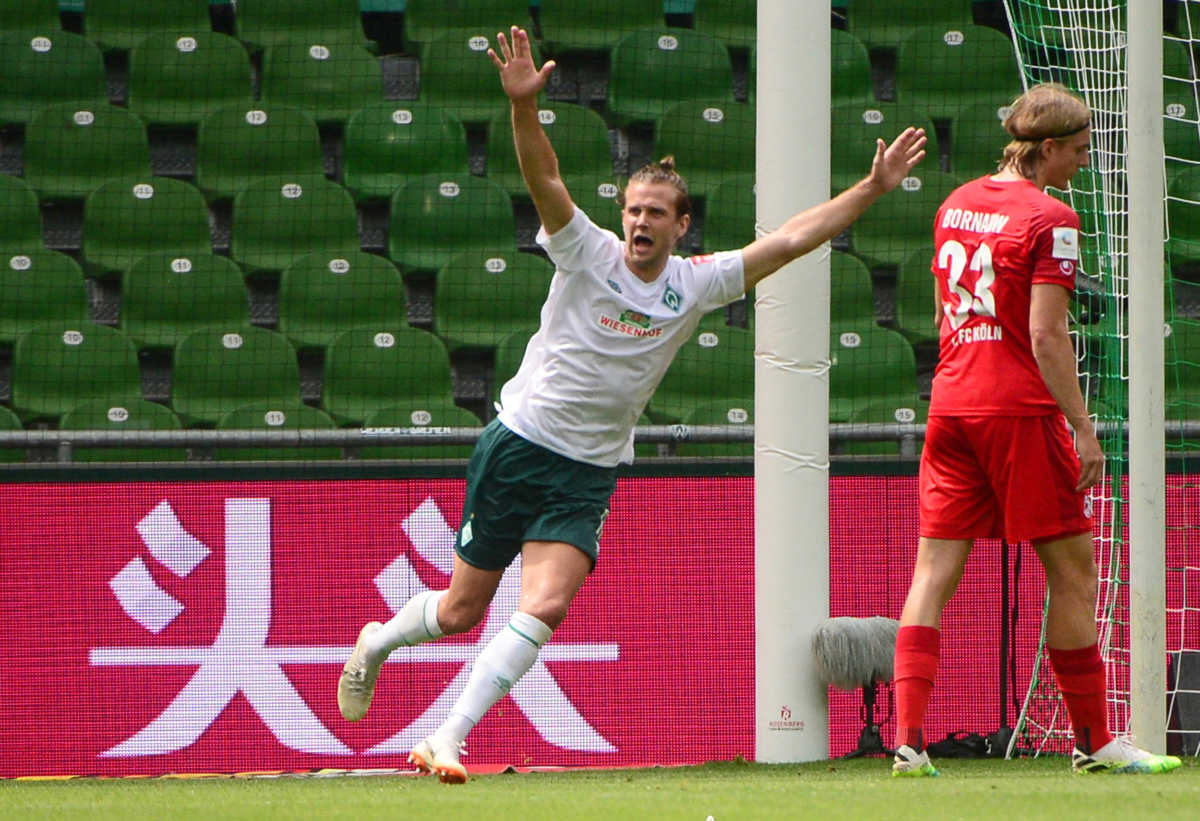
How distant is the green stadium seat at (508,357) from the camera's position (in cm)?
777

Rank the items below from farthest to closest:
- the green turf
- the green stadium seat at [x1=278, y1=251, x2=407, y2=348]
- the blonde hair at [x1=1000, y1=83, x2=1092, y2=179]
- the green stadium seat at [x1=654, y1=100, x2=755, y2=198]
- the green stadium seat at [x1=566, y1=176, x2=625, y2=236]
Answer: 1. the green stadium seat at [x1=654, y1=100, x2=755, y2=198]
2. the green stadium seat at [x1=566, y1=176, x2=625, y2=236]
3. the green stadium seat at [x1=278, y1=251, x2=407, y2=348]
4. the blonde hair at [x1=1000, y1=83, x2=1092, y2=179]
5. the green turf

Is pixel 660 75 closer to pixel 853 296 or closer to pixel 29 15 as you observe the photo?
pixel 853 296

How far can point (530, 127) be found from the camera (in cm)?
384

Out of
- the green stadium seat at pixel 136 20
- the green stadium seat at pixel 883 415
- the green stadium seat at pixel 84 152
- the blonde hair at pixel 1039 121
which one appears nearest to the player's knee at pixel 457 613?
the blonde hair at pixel 1039 121

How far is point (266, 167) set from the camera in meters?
8.90

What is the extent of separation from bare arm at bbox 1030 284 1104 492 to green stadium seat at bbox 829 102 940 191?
4878mm

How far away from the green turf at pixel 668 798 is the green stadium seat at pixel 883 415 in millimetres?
2591

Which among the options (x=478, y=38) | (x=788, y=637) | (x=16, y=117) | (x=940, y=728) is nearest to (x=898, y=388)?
(x=940, y=728)

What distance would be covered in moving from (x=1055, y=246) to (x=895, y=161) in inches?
18.1

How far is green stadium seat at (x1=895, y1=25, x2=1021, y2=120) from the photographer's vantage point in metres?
9.37

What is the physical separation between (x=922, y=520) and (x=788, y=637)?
1.19 metres

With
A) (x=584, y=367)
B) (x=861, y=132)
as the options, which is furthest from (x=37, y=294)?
(x=584, y=367)

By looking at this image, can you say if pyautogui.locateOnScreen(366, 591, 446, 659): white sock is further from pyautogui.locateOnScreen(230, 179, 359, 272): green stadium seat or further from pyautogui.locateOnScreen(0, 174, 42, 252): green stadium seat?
pyautogui.locateOnScreen(0, 174, 42, 252): green stadium seat

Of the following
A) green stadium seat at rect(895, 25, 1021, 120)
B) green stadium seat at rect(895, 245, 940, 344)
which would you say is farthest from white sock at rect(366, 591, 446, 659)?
green stadium seat at rect(895, 25, 1021, 120)
